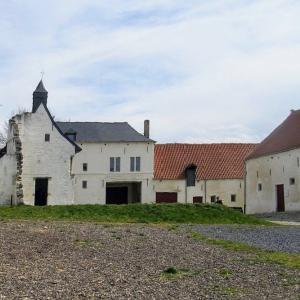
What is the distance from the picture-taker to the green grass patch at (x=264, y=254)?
1104cm

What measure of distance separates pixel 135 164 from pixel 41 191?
1164 cm

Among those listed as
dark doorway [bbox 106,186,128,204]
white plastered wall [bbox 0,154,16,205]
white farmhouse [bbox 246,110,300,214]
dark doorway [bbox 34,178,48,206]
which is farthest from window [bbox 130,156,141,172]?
white plastered wall [bbox 0,154,16,205]

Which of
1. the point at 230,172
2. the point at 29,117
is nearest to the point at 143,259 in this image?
the point at 29,117

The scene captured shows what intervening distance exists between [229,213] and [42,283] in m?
19.9

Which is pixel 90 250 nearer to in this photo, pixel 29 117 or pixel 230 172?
pixel 29 117

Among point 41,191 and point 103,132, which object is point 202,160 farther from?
point 41,191

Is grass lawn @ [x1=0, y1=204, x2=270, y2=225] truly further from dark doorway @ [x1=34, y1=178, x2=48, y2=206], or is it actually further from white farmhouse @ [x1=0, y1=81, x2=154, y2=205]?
dark doorway @ [x1=34, y1=178, x2=48, y2=206]

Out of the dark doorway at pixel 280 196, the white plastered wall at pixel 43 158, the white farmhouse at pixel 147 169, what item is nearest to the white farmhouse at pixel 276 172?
the dark doorway at pixel 280 196

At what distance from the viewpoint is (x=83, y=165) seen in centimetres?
4600

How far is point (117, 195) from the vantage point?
47.8 m

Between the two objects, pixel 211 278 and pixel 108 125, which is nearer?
pixel 211 278

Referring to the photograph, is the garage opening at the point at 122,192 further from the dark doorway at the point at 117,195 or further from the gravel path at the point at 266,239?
the gravel path at the point at 266,239

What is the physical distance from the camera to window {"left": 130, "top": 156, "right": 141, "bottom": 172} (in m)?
46.4

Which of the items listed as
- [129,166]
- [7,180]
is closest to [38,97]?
[7,180]
